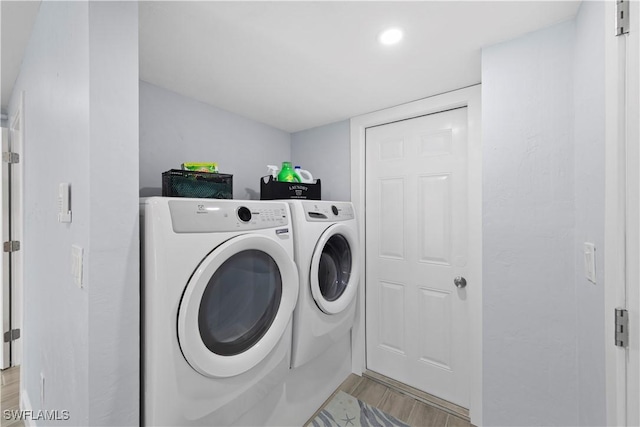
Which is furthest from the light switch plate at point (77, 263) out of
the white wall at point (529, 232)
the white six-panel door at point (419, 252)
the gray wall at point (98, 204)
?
the white six-panel door at point (419, 252)

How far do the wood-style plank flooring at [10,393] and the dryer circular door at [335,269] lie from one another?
1922 millimetres

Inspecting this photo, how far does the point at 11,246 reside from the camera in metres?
2.14

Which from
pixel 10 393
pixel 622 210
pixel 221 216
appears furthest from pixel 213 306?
pixel 10 393

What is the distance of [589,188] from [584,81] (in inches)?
15.2

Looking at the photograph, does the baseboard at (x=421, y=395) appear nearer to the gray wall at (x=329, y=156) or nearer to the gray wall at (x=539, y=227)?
the gray wall at (x=539, y=227)

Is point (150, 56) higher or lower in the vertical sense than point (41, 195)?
higher

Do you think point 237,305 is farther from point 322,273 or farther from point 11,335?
point 11,335

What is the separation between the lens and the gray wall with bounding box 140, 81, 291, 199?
1641mm

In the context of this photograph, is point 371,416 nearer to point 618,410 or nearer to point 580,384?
point 580,384

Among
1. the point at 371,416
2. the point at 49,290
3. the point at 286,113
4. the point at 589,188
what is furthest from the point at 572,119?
the point at 49,290

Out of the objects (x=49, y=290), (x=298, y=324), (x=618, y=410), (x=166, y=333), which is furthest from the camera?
(x=298, y=324)

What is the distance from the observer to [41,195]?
1.30 meters

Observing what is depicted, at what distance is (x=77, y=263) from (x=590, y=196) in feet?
5.60

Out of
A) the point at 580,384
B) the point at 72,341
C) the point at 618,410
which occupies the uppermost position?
the point at 72,341
